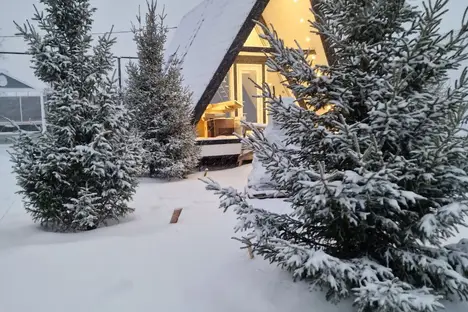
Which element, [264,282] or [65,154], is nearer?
[264,282]

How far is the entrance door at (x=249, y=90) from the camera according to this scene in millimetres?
11188

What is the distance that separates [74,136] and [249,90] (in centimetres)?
779

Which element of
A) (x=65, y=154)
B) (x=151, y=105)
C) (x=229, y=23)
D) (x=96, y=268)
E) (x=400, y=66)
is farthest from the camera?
(x=229, y=23)

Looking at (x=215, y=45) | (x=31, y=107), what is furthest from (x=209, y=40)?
(x=31, y=107)

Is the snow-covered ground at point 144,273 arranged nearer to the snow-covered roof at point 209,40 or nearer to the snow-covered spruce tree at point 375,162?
the snow-covered spruce tree at point 375,162

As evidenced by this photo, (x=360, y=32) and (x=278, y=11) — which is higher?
(x=278, y=11)

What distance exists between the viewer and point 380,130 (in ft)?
7.20

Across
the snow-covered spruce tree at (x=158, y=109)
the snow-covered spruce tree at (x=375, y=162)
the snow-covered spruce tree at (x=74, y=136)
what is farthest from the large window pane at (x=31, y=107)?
the snow-covered spruce tree at (x=375, y=162)

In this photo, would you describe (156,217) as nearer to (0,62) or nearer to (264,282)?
(264,282)

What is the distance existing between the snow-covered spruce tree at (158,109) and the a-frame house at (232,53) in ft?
2.23

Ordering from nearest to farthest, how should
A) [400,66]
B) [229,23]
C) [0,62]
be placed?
[400,66], [229,23], [0,62]

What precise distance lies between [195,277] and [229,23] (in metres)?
7.97

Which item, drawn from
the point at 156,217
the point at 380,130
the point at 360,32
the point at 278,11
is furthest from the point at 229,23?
the point at 380,130

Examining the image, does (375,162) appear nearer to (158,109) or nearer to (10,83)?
(158,109)
